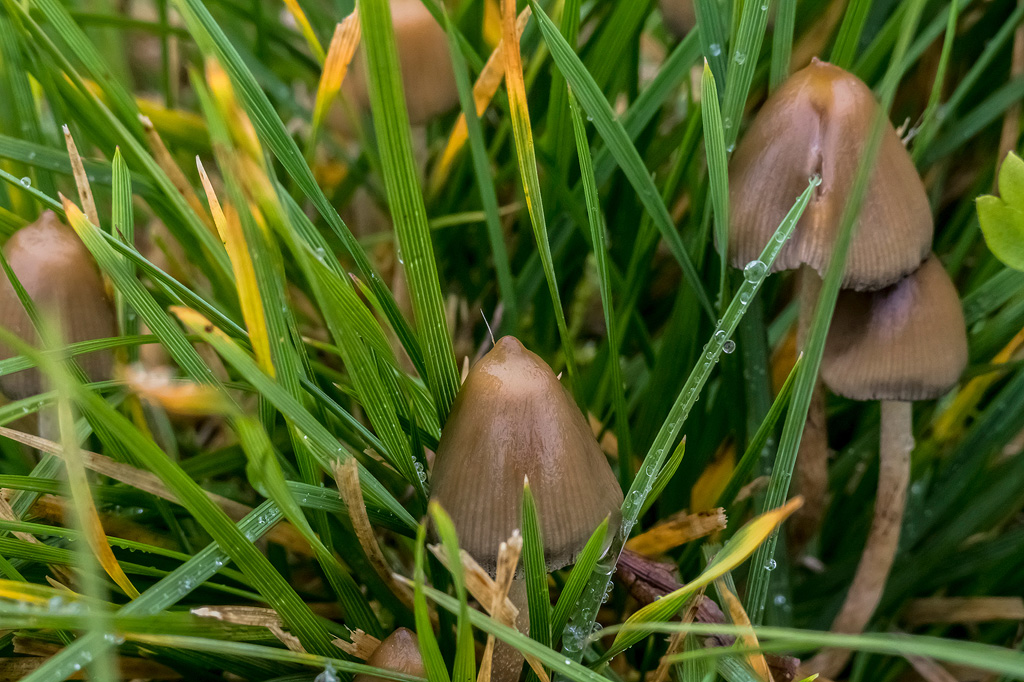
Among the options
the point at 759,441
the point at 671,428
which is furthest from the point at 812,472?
the point at 671,428

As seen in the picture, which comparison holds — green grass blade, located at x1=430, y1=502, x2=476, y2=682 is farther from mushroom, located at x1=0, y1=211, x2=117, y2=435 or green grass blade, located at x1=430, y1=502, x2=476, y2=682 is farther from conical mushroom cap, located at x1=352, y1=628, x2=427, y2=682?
mushroom, located at x1=0, y1=211, x2=117, y2=435

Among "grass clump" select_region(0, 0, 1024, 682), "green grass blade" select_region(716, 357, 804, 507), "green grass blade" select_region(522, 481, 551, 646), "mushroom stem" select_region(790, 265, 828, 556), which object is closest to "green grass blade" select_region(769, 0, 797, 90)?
"grass clump" select_region(0, 0, 1024, 682)

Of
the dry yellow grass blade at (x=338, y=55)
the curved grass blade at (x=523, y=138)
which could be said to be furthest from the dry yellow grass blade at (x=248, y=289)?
the dry yellow grass blade at (x=338, y=55)

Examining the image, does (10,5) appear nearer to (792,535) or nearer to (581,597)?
(581,597)

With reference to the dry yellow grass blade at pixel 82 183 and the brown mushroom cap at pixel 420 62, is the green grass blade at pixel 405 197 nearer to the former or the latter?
the dry yellow grass blade at pixel 82 183

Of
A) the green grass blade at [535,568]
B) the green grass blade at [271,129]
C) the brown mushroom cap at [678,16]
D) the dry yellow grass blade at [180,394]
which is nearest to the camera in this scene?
the dry yellow grass blade at [180,394]

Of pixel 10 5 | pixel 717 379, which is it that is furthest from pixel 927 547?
pixel 10 5

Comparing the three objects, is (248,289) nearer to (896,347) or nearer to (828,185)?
(828,185)
